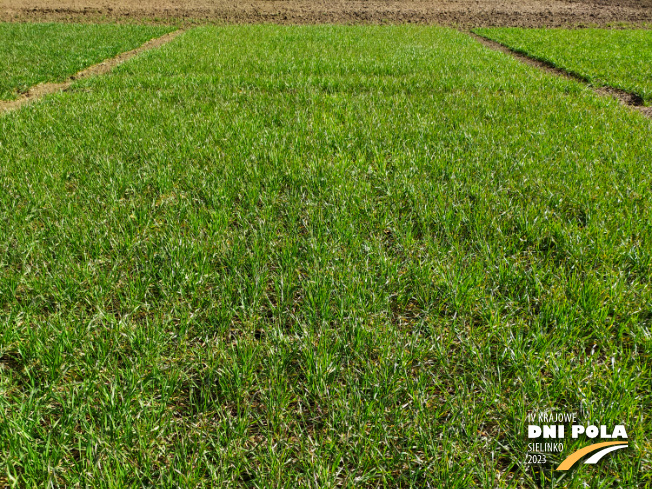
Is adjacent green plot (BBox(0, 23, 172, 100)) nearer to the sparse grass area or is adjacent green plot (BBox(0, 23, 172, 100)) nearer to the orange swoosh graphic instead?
the sparse grass area

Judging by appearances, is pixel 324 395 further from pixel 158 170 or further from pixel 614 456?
pixel 158 170

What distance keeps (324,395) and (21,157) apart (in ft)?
15.6

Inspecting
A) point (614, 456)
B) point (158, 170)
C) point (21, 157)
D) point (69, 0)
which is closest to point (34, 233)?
point (158, 170)

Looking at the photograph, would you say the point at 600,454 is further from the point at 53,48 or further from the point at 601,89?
the point at 53,48

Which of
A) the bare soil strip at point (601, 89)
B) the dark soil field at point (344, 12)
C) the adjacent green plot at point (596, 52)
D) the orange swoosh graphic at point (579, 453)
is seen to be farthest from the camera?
the dark soil field at point (344, 12)

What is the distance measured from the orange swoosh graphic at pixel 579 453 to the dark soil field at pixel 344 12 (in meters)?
23.2

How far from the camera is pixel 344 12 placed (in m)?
22.5

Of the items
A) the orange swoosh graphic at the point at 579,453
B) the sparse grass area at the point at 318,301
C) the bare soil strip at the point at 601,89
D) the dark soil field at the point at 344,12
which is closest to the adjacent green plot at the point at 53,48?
the sparse grass area at the point at 318,301

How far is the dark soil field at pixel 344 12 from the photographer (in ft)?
68.8

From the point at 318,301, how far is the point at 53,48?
573 inches

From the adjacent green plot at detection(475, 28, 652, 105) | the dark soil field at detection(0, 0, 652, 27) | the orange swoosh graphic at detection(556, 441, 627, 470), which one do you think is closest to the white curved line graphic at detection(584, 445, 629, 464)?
the orange swoosh graphic at detection(556, 441, 627, 470)

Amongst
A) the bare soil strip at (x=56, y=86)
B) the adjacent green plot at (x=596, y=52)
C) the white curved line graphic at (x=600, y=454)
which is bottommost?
the white curved line graphic at (x=600, y=454)

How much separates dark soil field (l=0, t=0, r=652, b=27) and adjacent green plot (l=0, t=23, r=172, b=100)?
546cm

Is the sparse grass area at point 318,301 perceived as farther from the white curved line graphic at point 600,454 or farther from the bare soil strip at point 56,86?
the bare soil strip at point 56,86
